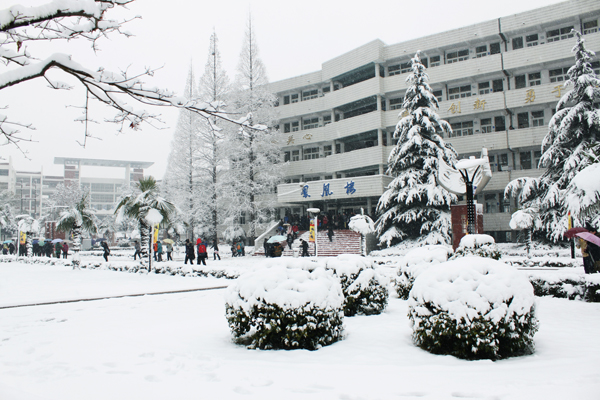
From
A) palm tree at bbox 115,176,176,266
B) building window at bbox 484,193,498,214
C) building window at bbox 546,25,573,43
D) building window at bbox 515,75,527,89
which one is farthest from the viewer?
building window at bbox 484,193,498,214

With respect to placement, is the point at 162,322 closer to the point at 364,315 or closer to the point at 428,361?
the point at 364,315

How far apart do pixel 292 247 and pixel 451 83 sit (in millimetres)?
18127

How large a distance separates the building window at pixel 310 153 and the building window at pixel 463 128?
12905 mm

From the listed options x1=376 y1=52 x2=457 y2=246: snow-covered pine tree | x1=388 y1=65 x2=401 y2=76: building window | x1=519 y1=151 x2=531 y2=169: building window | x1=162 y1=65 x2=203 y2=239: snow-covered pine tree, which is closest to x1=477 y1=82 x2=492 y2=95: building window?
x1=519 y1=151 x2=531 y2=169: building window

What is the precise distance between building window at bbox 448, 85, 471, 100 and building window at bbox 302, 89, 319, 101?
1289 centimetres

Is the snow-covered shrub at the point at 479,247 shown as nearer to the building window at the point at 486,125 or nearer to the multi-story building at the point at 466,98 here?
the multi-story building at the point at 466,98

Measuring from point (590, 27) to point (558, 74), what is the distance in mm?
3547

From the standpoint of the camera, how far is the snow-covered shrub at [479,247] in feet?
38.3

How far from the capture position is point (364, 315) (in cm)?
788

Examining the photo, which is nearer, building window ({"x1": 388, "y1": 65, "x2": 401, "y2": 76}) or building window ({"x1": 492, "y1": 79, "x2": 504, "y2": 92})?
building window ({"x1": 492, "y1": 79, "x2": 504, "y2": 92})

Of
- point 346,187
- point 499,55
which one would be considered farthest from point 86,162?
point 499,55

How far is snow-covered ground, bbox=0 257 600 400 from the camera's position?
3732 mm

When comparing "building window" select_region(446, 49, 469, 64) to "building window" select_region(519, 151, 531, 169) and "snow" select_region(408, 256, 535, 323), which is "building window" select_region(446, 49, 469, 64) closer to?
"building window" select_region(519, 151, 531, 169)

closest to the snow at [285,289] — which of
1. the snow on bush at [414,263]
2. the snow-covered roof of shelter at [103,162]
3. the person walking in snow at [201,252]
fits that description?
the snow on bush at [414,263]
